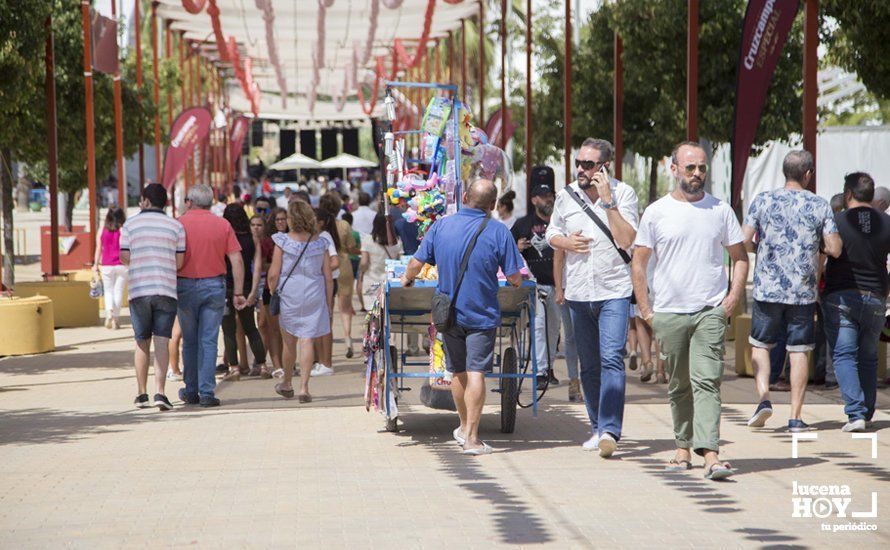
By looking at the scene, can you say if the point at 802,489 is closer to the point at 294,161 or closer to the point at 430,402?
the point at 430,402

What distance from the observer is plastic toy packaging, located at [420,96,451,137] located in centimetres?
1191

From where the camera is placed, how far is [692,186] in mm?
8023

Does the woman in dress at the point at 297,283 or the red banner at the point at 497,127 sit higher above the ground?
the red banner at the point at 497,127

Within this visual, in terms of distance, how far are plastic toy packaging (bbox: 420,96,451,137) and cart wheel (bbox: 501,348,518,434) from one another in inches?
97.8

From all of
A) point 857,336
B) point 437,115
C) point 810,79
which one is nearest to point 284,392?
point 437,115

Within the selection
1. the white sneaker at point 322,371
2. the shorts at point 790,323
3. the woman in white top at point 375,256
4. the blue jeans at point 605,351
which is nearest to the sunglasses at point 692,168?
the blue jeans at point 605,351

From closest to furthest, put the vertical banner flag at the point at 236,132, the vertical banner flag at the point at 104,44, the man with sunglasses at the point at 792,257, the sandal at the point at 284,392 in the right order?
1. the man with sunglasses at the point at 792,257
2. the sandal at the point at 284,392
3. the vertical banner flag at the point at 104,44
4. the vertical banner flag at the point at 236,132

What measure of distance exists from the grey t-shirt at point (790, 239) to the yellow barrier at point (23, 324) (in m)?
9.31

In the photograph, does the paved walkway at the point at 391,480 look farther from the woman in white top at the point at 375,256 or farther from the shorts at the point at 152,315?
the woman in white top at the point at 375,256

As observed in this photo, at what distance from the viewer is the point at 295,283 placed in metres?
12.3

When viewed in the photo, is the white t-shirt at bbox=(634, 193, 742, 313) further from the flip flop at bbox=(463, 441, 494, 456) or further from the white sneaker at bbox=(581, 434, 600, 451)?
the flip flop at bbox=(463, 441, 494, 456)

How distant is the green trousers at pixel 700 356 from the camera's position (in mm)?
8008

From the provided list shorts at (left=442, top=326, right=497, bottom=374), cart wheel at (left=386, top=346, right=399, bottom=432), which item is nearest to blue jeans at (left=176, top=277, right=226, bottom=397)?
cart wheel at (left=386, top=346, right=399, bottom=432)

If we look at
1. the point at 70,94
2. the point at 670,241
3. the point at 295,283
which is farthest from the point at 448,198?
the point at 70,94
